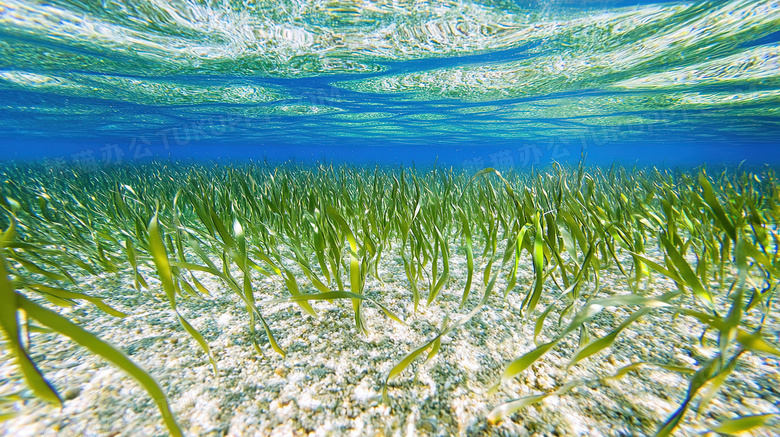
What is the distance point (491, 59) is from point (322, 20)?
602 cm

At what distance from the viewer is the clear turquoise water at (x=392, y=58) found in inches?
275

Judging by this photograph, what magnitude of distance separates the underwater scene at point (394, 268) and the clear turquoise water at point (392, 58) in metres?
0.11

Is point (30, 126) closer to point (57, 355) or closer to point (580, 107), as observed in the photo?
point (57, 355)

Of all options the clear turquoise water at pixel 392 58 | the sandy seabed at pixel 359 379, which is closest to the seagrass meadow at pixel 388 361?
the sandy seabed at pixel 359 379

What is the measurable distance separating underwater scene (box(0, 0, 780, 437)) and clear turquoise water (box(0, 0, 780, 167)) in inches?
4.1

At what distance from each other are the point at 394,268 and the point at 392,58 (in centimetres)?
894

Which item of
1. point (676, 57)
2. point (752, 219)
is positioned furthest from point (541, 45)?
point (752, 219)

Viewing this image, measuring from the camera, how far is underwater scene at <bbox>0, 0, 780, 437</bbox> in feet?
4.39

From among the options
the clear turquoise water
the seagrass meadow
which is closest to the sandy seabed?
the seagrass meadow

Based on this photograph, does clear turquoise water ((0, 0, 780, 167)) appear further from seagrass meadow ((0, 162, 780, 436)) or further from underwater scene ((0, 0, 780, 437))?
seagrass meadow ((0, 162, 780, 436))

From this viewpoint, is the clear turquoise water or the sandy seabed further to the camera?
the clear turquoise water

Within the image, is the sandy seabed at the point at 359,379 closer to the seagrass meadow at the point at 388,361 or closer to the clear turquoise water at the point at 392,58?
the seagrass meadow at the point at 388,361

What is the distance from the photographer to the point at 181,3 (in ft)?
21.8

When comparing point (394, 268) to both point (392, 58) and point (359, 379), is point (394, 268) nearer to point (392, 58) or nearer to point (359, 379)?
point (359, 379)
